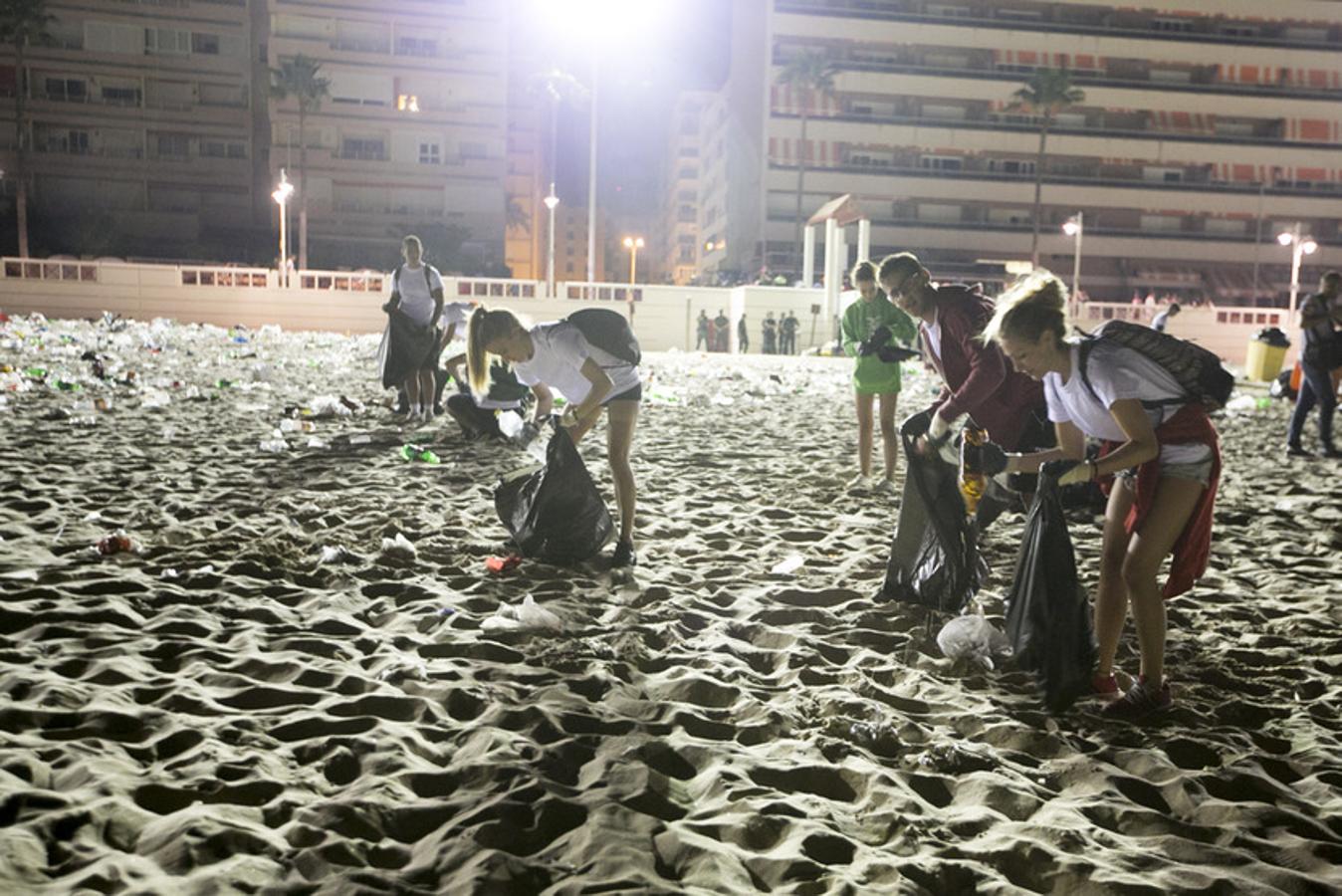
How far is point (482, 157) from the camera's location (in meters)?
50.9

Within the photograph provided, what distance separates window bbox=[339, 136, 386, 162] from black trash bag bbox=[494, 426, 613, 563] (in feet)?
156

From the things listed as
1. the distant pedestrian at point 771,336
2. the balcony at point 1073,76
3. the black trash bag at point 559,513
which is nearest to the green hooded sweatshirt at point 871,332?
the black trash bag at point 559,513

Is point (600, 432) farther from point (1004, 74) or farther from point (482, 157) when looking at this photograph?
point (1004, 74)

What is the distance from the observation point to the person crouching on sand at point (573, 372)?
5.37m

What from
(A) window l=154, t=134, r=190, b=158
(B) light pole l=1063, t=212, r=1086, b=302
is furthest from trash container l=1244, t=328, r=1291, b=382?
(A) window l=154, t=134, r=190, b=158

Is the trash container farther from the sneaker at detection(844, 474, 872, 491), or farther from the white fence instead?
the sneaker at detection(844, 474, 872, 491)

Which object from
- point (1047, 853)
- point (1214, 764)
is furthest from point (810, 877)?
point (1214, 764)

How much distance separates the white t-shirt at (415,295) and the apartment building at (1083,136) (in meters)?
48.6

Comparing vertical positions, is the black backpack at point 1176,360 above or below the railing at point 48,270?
below

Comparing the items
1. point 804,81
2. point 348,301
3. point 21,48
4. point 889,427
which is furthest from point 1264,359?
point 21,48

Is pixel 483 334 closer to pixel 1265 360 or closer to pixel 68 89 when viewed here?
pixel 1265 360

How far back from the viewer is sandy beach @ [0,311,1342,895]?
9.31 feet

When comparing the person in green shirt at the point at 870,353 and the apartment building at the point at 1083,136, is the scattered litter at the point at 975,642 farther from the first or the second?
the apartment building at the point at 1083,136

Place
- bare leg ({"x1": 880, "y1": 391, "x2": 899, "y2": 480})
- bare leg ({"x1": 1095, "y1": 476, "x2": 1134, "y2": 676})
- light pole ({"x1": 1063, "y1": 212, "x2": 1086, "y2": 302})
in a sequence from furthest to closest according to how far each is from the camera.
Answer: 1. light pole ({"x1": 1063, "y1": 212, "x2": 1086, "y2": 302})
2. bare leg ({"x1": 880, "y1": 391, "x2": 899, "y2": 480})
3. bare leg ({"x1": 1095, "y1": 476, "x2": 1134, "y2": 676})
